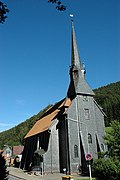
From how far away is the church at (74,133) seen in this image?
29.1m

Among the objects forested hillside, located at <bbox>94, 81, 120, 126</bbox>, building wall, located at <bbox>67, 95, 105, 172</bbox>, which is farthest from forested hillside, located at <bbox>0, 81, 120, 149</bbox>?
building wall, located at <bbox>67, 95, 105, 172</bbox>

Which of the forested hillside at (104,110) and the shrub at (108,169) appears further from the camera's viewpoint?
the forested hillside at (104,110)

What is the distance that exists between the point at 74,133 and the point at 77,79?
878 cm

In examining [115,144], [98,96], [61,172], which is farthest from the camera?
[98,96]

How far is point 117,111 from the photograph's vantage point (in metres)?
88.9

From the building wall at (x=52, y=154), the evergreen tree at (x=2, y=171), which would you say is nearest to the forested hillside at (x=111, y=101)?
the building wall at (x=52, y=154)

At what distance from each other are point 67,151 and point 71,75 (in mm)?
12402

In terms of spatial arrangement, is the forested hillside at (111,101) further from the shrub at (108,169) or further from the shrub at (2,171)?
the shrub at (2,171)

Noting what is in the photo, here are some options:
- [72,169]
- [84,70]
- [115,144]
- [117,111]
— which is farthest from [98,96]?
[115,144]

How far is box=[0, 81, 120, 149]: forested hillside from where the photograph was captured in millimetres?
90206

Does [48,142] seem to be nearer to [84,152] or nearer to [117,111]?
[84,152]

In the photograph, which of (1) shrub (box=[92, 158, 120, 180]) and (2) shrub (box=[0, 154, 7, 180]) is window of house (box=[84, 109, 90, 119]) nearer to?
(1) shrub (box=[92, 158, 120, 180])

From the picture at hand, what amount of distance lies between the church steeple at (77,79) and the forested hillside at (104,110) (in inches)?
1946

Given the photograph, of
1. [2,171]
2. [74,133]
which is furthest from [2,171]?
[74,133]
